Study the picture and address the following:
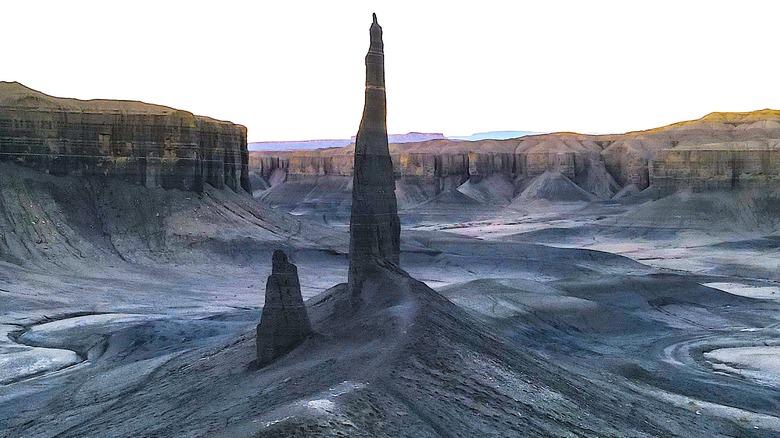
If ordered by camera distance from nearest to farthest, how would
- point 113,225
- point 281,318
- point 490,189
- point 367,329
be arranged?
point 367,329, point 281,318, point 113,225, point 490,189

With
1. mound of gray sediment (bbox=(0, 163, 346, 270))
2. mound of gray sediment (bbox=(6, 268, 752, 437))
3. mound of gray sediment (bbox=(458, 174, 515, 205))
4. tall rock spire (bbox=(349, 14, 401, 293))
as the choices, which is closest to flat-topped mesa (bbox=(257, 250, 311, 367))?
mound of gray sediment (bbox=(6, 268, 752, 437))

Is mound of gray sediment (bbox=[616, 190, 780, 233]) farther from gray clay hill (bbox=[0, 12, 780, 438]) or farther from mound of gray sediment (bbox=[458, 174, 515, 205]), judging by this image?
mound of gray sediment (bbox=[458, 174, 515, 205])

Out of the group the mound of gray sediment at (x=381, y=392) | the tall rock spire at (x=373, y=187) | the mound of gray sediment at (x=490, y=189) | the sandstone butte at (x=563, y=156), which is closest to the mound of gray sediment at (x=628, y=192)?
the sandstone butte at (x=563, y=156)

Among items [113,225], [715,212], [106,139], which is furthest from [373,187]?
[715,212]

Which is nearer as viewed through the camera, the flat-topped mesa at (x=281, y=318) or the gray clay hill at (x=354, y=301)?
the gray clay hill at (x=354, y=301)

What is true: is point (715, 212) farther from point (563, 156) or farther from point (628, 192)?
point (563, 156)

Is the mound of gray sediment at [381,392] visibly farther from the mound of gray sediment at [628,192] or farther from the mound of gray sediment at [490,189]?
the mound of gray sediment at [490,189]
